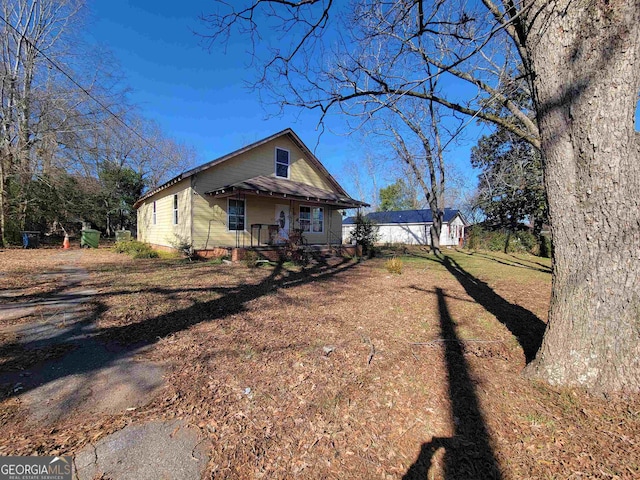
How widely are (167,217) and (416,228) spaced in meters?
22.8

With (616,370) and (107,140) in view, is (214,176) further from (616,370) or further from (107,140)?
(107,140)

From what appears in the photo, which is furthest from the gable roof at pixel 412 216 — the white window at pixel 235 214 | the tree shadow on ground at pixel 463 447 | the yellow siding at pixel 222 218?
the tree shadow on ground at pixel 463 447

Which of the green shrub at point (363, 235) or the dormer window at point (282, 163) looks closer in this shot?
the dormer window at point (282, 163)

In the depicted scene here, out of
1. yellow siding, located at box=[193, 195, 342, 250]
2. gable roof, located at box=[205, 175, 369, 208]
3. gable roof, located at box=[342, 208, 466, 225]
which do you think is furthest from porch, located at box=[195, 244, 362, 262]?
gable roof, located at box=[342, 208, 466, 225]

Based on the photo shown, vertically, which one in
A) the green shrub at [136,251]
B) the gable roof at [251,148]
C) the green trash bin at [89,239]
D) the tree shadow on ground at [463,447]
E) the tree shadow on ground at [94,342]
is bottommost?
the tree shadow on ground at [463,447]

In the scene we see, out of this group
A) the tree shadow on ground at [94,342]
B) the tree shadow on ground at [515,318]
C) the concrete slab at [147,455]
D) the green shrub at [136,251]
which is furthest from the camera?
the green shrub at [136,251]

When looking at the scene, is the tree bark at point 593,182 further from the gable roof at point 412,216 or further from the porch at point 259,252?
the gable roof at point 412,216

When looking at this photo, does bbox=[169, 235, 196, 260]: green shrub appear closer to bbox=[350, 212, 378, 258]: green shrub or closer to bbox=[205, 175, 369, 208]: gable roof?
bbox=[205, 175, 369, 208]: gable roof

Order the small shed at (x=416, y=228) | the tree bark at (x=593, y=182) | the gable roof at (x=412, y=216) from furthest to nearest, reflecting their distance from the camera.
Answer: the gable roof at (x=412, y=216) < the small shed at (x=416, y=228) < the tree bark at (x=593, y=182)

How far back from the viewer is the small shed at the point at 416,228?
28672mm

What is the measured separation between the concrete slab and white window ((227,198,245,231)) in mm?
10723

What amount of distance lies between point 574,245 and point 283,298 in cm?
449

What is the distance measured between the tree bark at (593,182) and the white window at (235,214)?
11231 mm

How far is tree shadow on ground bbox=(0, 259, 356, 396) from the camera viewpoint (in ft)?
9.16
